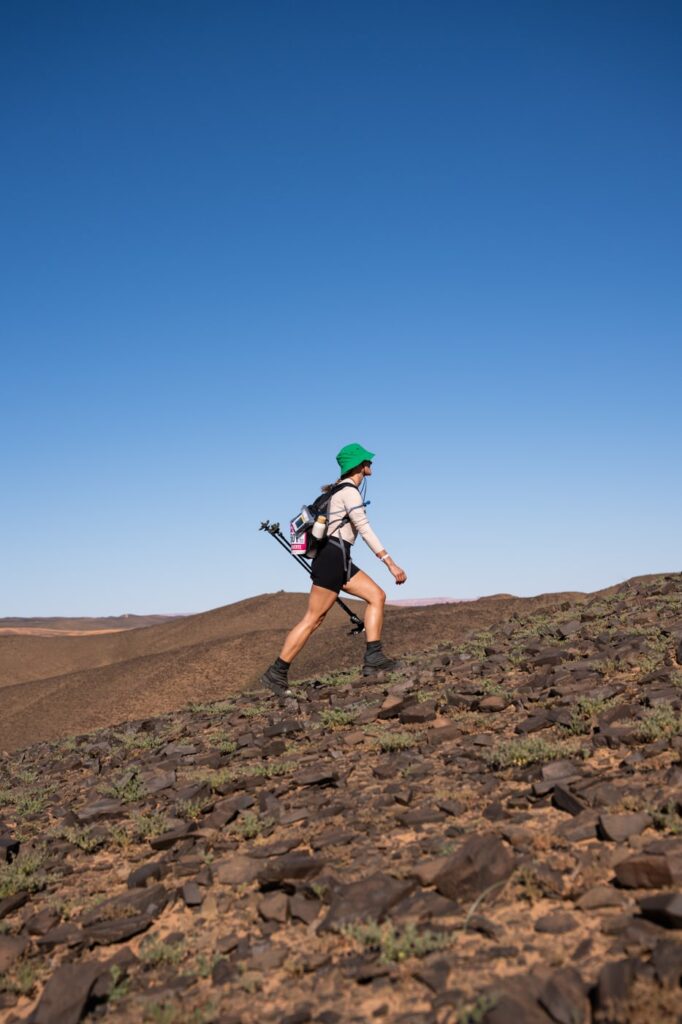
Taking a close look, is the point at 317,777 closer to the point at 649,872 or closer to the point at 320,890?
the point at 320,890

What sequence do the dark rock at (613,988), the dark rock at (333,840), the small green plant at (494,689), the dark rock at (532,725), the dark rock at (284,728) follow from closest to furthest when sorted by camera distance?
the dark rock at (613,988) < the dark rock at (333,840) < the dark rock at (532,725) < the small green plant at (494,689) < the dark rock at (284,728)

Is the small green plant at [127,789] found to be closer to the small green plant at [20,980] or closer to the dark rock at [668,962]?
the small green plant at [20,980]

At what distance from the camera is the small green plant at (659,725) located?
244 inches

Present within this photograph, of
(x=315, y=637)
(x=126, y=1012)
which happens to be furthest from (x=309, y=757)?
(x=315, y=637)

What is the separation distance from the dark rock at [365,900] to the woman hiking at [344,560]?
5900 mm

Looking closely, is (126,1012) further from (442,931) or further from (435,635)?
(435,635)

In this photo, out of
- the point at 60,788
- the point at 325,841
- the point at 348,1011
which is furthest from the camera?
the point at 60,788

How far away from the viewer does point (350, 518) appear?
10.7 meters

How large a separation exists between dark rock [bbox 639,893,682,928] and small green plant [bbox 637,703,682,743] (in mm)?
2476

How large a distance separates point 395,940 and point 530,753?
259 centimetres

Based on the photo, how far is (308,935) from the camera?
4273mm

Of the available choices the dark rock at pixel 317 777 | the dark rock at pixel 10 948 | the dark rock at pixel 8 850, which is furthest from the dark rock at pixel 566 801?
the dark rock at pixel 8 850

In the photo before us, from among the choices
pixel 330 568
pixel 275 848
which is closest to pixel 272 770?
pixel 275 848

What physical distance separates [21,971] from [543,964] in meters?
2.85
